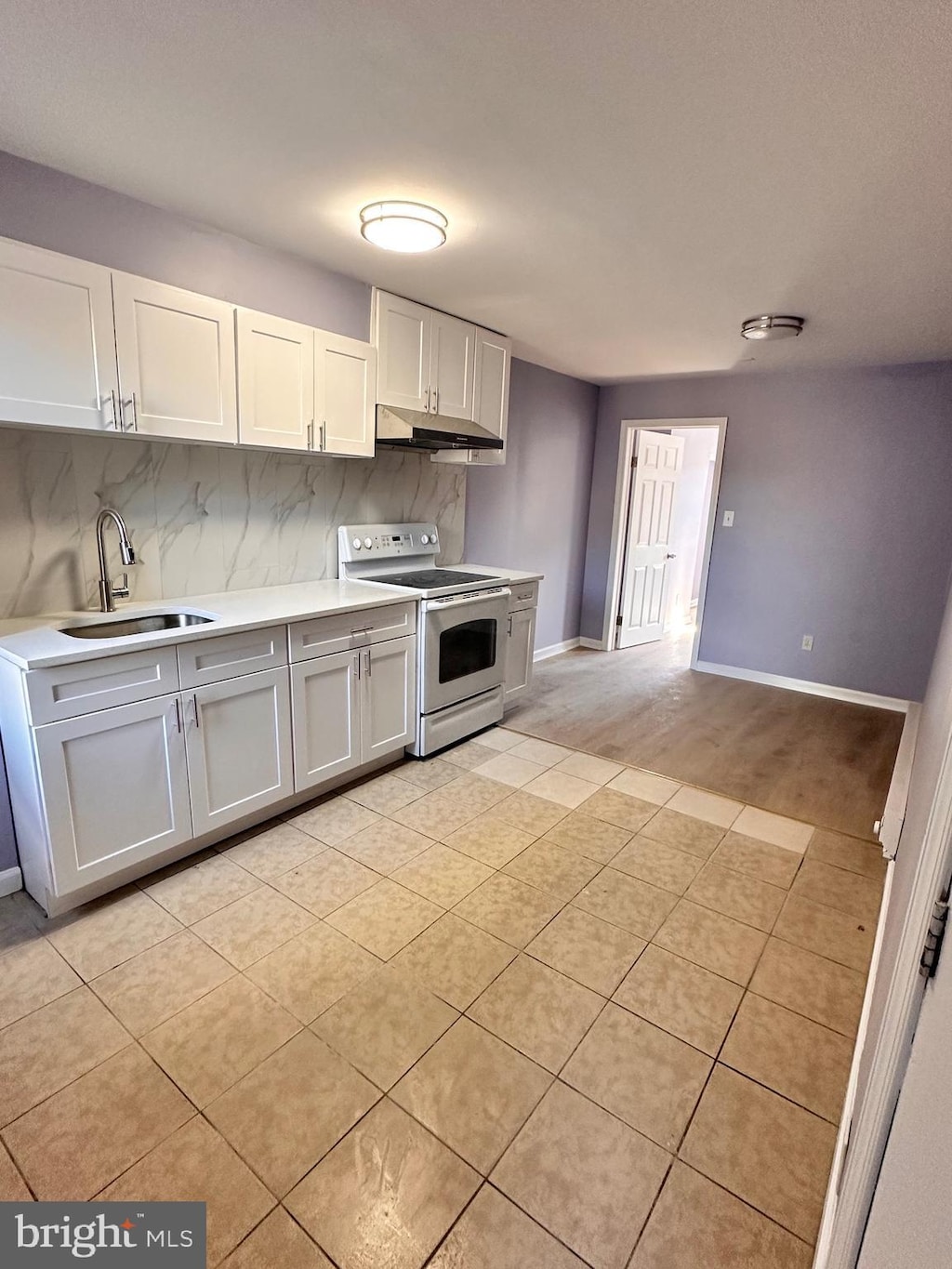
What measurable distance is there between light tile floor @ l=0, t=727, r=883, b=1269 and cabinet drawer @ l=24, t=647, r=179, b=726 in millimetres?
729

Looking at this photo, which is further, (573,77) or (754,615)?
(754,615)

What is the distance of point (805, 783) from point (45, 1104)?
10.7 ft

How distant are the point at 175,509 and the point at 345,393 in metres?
0.94

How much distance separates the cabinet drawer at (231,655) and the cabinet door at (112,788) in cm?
12

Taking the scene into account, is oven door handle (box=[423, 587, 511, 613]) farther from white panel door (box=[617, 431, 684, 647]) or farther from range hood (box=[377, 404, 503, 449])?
white panel door (box=[617, 431, 684, 647])

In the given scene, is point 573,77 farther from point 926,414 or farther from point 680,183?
point 926,414

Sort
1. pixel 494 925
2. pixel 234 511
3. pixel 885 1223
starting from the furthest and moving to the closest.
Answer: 1. pixel 234 511
2. pixel 494 925
3. pixel 885 1223

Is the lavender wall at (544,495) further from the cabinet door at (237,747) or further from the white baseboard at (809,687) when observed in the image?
the cabinet door at (237,747)

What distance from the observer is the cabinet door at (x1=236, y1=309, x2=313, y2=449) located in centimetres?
245

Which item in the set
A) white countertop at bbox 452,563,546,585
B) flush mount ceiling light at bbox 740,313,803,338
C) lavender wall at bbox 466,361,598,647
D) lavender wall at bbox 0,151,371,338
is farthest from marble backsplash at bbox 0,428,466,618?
flush mount ceiling light at bbox 740,313,803,338

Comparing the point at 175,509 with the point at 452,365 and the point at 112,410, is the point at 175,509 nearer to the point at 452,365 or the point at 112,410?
the point at 112,410

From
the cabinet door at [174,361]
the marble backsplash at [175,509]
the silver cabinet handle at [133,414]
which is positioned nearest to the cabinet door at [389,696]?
the marble backsplash at [175,509]

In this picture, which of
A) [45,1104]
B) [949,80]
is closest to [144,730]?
[45,1104]

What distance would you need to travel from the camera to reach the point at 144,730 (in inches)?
80.2
